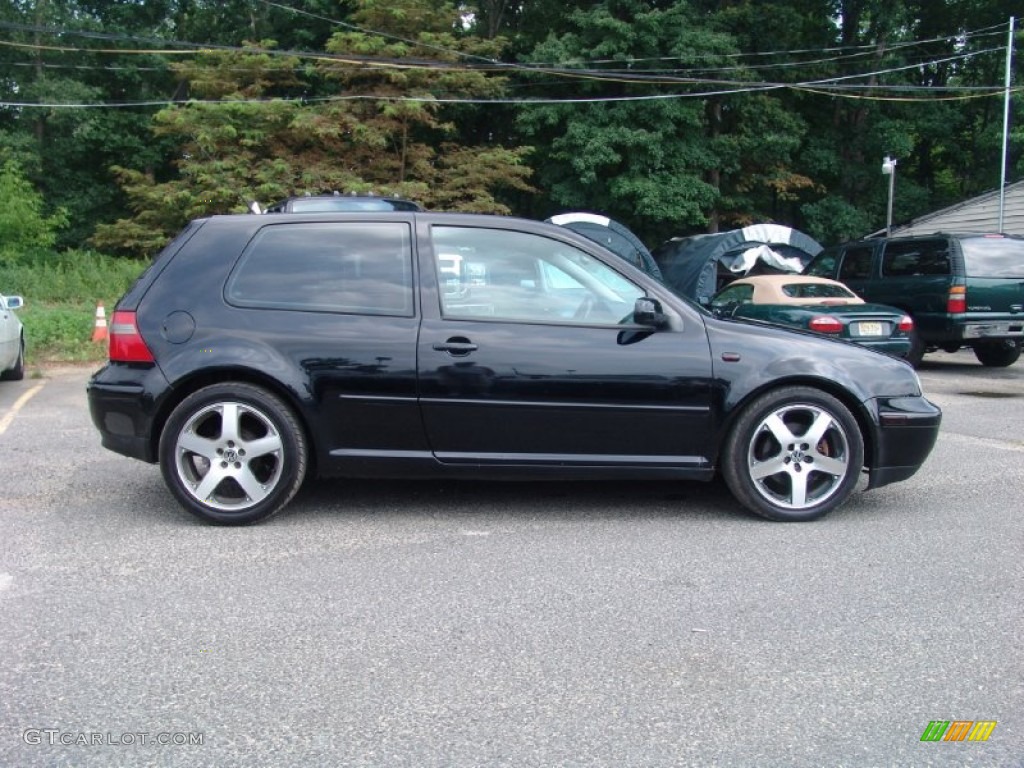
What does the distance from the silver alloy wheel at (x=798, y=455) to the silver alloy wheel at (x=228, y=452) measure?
2539 millimetres

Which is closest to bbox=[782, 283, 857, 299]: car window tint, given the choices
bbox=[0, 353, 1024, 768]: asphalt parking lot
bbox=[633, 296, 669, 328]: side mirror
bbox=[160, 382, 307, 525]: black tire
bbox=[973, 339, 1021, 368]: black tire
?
bbox=[973, 339, 1021, 368]: black tire

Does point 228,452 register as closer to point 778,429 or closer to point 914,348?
point 778,429

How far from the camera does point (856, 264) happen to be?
1332cm

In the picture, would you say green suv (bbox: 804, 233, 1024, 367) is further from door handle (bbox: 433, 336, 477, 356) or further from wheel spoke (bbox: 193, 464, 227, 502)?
wheel spoke (bbox: 193, 464, 227, 502)

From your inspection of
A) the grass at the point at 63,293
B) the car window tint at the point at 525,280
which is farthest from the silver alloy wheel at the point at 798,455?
the grass at the point at 63,293

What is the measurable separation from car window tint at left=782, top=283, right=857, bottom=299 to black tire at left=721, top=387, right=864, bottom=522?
6.54 meters

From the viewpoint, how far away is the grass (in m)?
13.7

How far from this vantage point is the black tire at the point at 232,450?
179 inches

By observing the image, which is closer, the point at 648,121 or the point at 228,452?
the point at 228,452

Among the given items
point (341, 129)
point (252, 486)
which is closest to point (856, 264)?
point (252, 486)

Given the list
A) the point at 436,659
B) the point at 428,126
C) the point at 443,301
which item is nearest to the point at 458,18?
the point at 428,126

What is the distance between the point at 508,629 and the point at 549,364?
159 centimetres

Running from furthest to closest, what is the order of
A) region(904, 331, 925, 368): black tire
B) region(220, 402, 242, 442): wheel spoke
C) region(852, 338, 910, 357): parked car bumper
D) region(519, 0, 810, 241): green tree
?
region(519, 0, 810, 241): green tree → region(904, 331, 925, 368): black tire → region(852, 338, 910, 357): parked car bumper → region(220, 402, 242, 442): wheel spoke

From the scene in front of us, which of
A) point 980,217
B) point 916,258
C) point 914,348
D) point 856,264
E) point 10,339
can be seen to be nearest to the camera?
point 10,339
